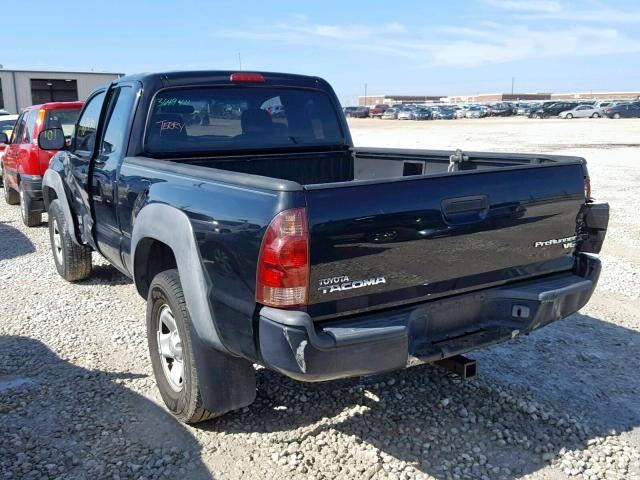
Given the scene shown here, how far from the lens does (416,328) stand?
2.97m

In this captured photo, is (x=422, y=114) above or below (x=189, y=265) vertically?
above

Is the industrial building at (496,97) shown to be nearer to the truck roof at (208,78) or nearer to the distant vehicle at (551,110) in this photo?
the distant vehicle at (551,110)

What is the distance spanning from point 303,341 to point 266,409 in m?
1.31

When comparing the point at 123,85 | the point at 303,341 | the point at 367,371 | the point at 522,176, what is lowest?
the point at 367,371

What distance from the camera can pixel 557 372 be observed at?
4199 mm

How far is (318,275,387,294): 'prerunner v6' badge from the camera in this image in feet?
8.83

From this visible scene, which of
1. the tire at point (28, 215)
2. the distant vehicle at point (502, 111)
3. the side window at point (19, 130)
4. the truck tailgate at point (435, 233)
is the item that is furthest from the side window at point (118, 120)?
the distant vehicle at point (502, 111)

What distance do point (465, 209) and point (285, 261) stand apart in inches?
39.2

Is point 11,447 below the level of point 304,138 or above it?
below

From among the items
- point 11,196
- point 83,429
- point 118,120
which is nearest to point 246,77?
point 118,120

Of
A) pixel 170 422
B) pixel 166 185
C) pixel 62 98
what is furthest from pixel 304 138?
pixel 62 98

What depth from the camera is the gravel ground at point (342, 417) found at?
10.4ft

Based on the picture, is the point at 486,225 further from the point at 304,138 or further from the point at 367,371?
the point at 304,138

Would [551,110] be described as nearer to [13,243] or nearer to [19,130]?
[19,130]
